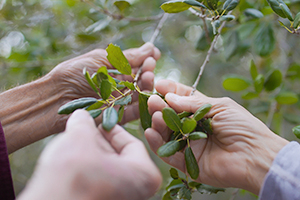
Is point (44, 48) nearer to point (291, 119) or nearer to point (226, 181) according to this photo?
point (226, 181)

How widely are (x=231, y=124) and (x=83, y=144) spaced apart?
0.49 meters

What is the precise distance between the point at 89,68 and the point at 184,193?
73cm

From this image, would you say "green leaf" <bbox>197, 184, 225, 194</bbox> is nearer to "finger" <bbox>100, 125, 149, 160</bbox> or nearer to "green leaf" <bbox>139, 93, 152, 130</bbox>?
"green leaf" <bbox>139, 93, 152, 130</bbox>

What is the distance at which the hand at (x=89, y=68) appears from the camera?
3.48 feet

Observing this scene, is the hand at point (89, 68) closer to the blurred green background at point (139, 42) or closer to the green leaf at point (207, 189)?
the blurred green background at point (139, 42)

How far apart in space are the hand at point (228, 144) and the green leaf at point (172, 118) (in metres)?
0.09

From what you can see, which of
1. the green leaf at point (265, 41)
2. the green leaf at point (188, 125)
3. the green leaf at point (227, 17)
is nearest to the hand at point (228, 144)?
the green leaf at point (188, 125)

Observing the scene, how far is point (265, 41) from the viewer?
4.09 feet

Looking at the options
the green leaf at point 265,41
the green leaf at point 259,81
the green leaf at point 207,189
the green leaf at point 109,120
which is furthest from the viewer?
the green leaf at point 265,41

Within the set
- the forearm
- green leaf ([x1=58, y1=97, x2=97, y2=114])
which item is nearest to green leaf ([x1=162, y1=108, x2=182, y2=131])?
green leaf ([x1=58, y1=97, x2=97, y2=114])

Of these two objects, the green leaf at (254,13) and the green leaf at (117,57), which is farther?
the green leaf at (254,13)

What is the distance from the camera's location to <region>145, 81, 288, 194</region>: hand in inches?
26.7

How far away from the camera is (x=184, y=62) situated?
1.96m

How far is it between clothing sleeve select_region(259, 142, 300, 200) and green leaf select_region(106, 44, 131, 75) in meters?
0.55
